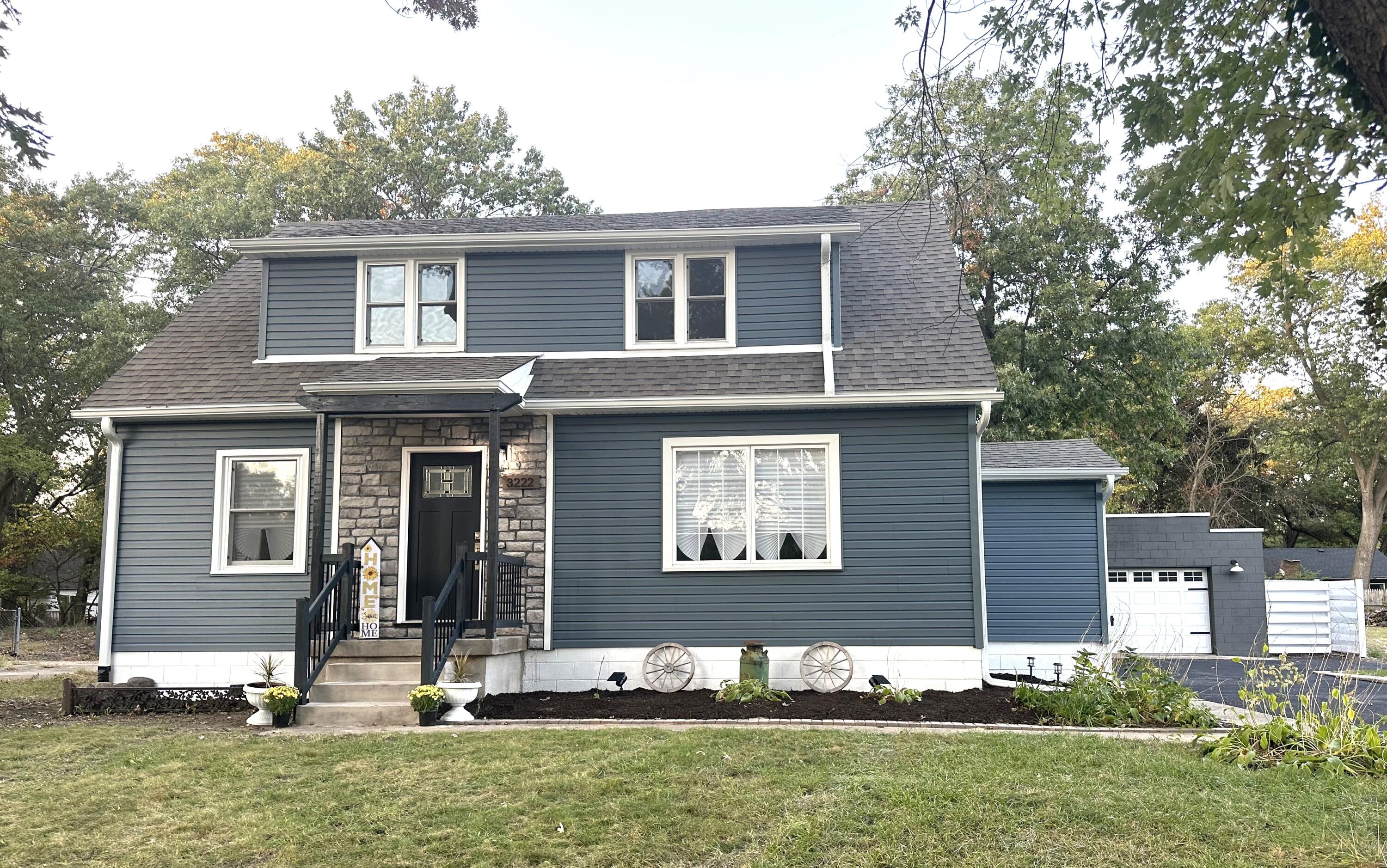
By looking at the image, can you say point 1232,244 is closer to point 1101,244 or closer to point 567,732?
point 567,732

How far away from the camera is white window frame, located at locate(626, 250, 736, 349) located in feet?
39.0

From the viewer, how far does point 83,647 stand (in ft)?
62.2

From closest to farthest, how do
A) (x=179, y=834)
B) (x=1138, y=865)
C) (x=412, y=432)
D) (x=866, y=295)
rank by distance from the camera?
1. (x=1138, y=865)
2. (x=179, y=834)
3. (x=412, y=432)
4. (x=866, y=295)

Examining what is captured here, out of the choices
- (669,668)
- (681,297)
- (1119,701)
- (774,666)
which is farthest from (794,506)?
(1119,701)

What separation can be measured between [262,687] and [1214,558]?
53.0ft

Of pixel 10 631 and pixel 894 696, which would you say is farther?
pixel 10 631

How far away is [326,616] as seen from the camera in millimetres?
9805

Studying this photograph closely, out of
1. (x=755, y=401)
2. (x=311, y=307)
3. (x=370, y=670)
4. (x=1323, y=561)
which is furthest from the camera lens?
(x=1323, y=561)

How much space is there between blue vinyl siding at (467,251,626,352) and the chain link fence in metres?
10.4

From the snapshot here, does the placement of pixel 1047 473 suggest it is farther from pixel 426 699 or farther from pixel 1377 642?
pixel 1377 642

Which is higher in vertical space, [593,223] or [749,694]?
[593,223]

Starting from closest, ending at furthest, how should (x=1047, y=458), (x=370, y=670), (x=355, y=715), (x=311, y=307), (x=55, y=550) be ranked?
(x=355, y=715) → (x=370, y=670) → (x=311, y=307) → (x=1047, y=458) → (x=55, y=550)

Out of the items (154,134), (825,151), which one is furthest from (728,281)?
(154,134)

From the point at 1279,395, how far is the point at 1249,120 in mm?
31812
